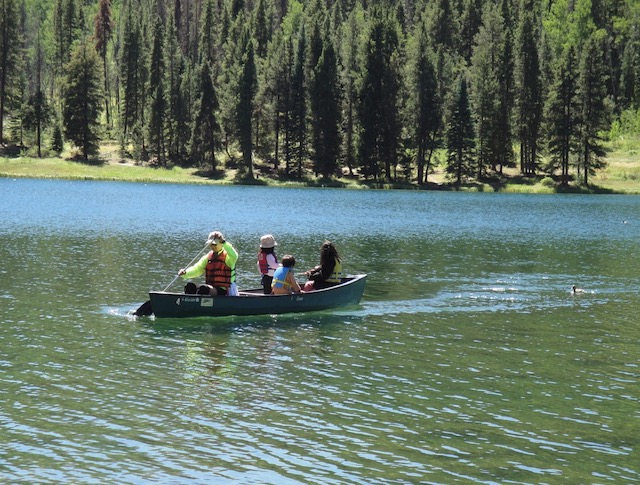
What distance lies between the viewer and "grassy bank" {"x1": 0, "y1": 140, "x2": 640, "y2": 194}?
10406 cm

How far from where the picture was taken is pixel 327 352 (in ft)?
71.2

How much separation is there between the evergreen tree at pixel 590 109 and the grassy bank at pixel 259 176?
2815mm

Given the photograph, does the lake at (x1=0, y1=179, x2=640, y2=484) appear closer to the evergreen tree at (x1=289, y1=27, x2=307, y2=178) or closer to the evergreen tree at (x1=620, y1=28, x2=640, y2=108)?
the evergreen tree at (x1=289, y1=27, x2=307, y2=178)

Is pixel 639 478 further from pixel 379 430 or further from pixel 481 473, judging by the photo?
pixel 379 430

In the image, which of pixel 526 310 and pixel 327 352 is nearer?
pixel 327 352

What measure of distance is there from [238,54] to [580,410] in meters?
105

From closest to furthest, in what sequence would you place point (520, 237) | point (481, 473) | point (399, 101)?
point (481, 473) < point (520, 237) < point (399, 101)

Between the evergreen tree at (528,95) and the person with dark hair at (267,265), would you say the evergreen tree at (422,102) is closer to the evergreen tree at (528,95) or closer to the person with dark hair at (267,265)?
the evergreen tree at (528,95)

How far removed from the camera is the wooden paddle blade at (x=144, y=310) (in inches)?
984

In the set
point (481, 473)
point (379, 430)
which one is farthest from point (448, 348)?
point (481, 473)

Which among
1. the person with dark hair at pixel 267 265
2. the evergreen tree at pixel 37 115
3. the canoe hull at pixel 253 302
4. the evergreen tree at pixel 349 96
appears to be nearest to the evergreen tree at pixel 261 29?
the evergreen tree at pixel 349 96

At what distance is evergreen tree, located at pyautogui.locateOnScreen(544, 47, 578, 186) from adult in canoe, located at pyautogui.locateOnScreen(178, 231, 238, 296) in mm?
85415

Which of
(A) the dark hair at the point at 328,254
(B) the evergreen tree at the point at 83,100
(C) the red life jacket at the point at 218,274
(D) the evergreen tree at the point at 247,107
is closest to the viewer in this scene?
(C) the red life jacket at the point at 218,274

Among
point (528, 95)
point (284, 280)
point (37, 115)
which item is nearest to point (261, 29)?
point (37, 115)
